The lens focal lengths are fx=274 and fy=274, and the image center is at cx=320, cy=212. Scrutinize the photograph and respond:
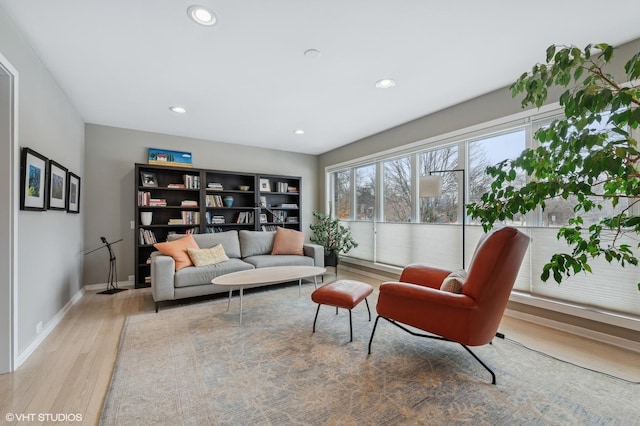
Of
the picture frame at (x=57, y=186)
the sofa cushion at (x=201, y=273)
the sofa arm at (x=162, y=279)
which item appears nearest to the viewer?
the picture frame at (x=57, y=186)

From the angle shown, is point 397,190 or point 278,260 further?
point 397,190

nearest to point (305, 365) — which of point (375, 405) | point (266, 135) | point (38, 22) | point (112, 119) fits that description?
point (375, 405)

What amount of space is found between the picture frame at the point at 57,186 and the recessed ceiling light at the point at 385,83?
327 centimetres

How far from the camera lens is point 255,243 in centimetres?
453

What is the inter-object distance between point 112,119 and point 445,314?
15.9 ft

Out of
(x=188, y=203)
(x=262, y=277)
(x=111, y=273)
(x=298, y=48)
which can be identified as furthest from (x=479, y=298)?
(x=111, y=273)

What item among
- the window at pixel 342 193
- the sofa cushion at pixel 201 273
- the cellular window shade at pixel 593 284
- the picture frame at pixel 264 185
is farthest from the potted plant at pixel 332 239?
the cellular window shade at pixel 593 284

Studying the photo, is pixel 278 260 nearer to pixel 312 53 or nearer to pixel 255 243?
pixel 255 243

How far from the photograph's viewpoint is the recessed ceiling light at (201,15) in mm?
1869

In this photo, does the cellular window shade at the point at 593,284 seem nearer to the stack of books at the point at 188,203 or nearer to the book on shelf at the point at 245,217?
the book on shelf at the point at 245,217

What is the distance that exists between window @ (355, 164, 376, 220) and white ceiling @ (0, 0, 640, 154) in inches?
60.2

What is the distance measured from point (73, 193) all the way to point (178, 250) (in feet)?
4.66

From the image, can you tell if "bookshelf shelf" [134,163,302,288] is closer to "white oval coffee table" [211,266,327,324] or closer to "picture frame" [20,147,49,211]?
"picture frame" [20,147,49,211]
